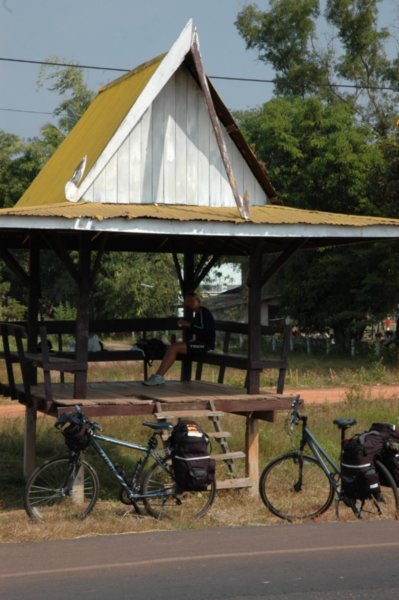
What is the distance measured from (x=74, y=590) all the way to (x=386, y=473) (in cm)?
459

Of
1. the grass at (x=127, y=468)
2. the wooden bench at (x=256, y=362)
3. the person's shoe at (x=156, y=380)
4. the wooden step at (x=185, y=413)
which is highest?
the wooden bench at (x=256, y=362)

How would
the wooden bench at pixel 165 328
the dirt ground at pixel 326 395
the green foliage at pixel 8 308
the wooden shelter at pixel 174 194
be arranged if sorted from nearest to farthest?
the wooden shelter at pixel 174 194 < the wooden bench at pixel 165 328 < the dirt ground at pixel 326 395 < the green foliage at pixel 8 308

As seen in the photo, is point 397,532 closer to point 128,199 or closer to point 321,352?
point 128,199

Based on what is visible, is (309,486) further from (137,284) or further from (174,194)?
(137,284)

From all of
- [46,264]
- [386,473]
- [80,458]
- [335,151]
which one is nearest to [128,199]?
[80,458]

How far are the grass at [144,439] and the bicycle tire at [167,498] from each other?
16 cm

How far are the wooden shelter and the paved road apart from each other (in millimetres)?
2996

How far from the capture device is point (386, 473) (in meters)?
10.9

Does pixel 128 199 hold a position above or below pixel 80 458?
above

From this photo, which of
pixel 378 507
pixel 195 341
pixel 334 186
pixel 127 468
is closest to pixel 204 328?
pixel 195 341


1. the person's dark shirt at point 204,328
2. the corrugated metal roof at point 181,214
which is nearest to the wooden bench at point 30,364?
the corrugated metal roof at point 181,214

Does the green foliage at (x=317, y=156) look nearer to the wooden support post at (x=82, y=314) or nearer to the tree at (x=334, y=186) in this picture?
the tree at (x=334, y=186)

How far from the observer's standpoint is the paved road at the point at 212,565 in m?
7.48

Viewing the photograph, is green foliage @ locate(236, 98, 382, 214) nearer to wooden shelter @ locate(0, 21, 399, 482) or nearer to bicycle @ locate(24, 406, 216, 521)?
wooden shelter @ locate(0, 21, 399, 482)
